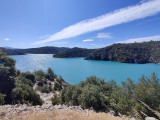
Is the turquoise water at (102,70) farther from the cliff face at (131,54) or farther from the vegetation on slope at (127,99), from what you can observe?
the vegetation on slope at (127,99)

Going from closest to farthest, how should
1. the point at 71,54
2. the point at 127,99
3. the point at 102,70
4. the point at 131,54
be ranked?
the point at 127,99 < the point at 102,70 < the point at 131,54 < the point at 71,54

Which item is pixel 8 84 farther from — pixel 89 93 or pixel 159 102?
pixel 159 102

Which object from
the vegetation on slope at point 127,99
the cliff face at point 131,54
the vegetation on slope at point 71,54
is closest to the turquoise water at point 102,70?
the cliff face at point 131,54

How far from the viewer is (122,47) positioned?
104 m

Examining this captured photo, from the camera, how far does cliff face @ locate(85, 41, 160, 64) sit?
8206 centimetres

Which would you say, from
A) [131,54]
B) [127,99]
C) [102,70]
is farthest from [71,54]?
[127,99]

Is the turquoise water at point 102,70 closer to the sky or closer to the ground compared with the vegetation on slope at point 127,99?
closer to the ground

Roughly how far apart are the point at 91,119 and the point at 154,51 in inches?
4156

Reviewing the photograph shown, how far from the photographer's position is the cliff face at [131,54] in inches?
3231

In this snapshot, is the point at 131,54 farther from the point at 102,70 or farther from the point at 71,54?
the point at 71,54

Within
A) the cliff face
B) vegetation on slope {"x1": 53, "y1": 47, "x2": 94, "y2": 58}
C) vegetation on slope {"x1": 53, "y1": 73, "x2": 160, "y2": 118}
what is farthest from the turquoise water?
vegetation on slope {"x1": 53, "y1": 47, "x2": 94, "y2": 58}

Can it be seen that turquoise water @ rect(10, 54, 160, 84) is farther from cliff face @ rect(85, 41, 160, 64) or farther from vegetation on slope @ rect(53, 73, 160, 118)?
vegetation on slope @ rect(53, 73, 160, 118)

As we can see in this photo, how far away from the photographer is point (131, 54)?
89250mm

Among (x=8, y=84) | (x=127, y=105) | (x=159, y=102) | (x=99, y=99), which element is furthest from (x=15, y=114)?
(x=8, y=84)
